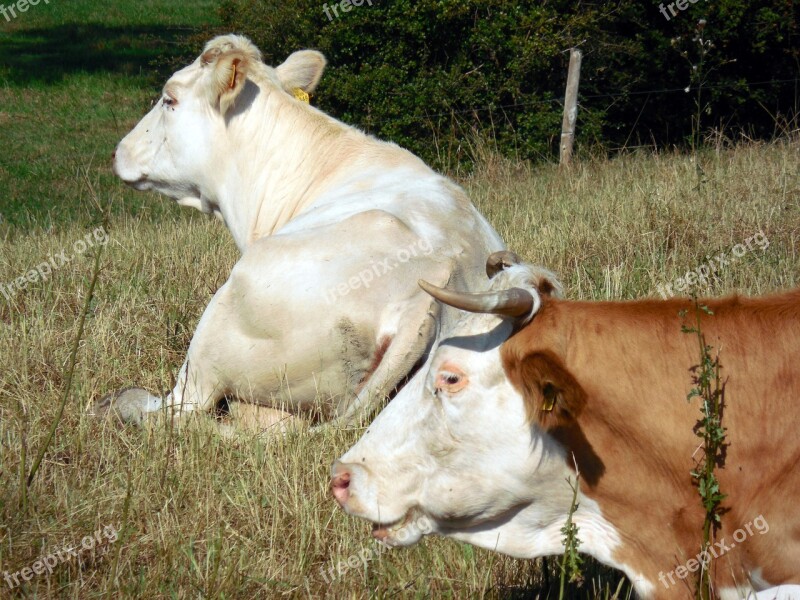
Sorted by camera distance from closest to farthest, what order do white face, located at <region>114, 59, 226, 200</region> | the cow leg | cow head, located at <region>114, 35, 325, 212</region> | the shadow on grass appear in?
the cow leg < cow head, located at <region>114, 35, 325, 212</region> < white face, located at <region>114, 59, 226, 200</region> < the shadow on grass

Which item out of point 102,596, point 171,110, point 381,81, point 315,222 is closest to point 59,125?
point 381,81

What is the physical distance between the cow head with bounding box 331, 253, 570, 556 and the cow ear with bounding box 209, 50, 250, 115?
139 inches

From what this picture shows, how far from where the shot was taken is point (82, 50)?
1125 inches

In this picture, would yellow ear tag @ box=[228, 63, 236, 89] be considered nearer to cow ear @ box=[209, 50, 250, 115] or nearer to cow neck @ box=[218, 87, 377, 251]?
cow ear @ box=[209, 50, 250, 115]

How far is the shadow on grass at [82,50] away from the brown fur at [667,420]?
74.9 feet

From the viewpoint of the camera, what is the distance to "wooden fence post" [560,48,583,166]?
13.8 metres

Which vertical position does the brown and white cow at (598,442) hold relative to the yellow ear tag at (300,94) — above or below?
below

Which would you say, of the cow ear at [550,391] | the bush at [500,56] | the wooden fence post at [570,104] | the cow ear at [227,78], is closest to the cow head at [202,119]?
the cow ear at [227,78]

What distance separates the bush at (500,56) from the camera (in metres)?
15.8

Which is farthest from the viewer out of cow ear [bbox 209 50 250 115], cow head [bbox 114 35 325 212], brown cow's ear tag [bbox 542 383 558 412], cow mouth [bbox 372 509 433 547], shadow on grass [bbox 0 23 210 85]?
shadow on grass [bbox 0 23 210 85]

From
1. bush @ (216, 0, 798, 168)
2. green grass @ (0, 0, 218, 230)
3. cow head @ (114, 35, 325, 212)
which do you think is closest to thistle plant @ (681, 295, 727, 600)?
cow head @ (114, 35, 325, 212)

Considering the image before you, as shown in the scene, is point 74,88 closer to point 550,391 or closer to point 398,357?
point 398,357

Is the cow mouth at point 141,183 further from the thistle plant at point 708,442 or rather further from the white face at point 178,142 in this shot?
the thistle plant at point 708,442

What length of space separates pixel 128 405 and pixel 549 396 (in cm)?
291
